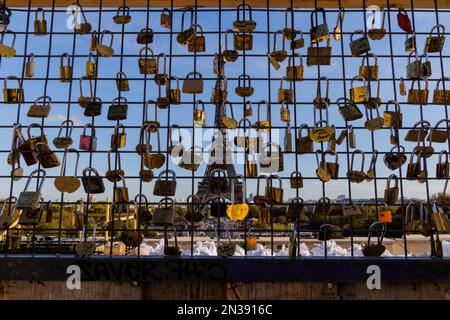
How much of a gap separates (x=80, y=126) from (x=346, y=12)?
2.00m

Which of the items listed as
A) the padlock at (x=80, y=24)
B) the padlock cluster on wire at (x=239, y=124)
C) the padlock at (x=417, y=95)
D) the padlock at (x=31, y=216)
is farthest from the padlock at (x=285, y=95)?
the padlock at (x=31, y=216)

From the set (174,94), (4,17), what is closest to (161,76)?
(174,94)

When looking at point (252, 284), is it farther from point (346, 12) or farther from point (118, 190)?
point (346, 12)

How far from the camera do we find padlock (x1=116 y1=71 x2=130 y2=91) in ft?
8.54

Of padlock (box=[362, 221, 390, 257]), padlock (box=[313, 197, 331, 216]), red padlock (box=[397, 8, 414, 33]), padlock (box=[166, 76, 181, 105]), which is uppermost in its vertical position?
red padlock (box=[397, 8, 414, 33])

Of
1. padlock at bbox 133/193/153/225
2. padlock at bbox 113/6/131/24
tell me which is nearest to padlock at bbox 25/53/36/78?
padlock at bbox 113/6/131/24

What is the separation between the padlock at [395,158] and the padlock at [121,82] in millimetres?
1776

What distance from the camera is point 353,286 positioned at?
2.17 meters

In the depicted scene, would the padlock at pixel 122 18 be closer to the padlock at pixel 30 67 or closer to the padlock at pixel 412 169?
the padlock at pixel 30 67

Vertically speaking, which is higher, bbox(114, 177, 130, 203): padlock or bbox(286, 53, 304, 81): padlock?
bbox(286, 53, 304, 81): padlock

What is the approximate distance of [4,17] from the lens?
105 inches

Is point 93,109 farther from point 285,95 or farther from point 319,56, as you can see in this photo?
point 319,56

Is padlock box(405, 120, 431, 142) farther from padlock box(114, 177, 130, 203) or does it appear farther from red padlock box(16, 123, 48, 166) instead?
red padlock box(16, 123, 48, 166)

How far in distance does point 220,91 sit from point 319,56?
719 mm
